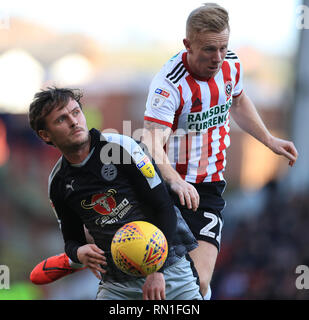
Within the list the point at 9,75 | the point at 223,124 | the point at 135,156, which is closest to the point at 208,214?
the point at 223,124

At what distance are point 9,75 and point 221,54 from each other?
13.5m

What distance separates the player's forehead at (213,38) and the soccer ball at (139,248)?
4.34 feet

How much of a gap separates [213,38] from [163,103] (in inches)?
23.0

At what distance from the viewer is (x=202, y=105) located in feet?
13.7

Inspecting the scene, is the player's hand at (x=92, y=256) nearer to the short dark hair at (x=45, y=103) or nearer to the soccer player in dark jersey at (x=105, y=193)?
the soccer player in dark jersey at (x=105, y=193)

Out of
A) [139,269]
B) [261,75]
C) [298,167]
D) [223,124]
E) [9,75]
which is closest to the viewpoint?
[139,269]

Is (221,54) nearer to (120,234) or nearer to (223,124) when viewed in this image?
(223,124)

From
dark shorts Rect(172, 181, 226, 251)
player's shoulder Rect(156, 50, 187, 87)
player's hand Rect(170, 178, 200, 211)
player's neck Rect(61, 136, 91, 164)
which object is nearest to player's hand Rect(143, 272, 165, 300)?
player's hand Rect(170, 178, 200, 211)

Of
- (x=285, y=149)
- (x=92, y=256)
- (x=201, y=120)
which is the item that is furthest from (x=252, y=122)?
(x=92, y=256)

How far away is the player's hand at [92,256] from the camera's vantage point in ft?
12.0

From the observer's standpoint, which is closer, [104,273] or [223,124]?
[104,273]

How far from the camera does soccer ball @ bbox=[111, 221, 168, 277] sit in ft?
11.4

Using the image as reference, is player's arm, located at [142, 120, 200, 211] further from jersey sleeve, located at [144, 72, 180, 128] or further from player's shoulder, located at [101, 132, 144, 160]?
player's shoulder, located at [101, 132, 144, 160]

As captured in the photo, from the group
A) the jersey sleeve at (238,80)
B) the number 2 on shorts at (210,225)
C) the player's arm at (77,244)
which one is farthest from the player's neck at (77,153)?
the jersey sleeve at (238,80)
